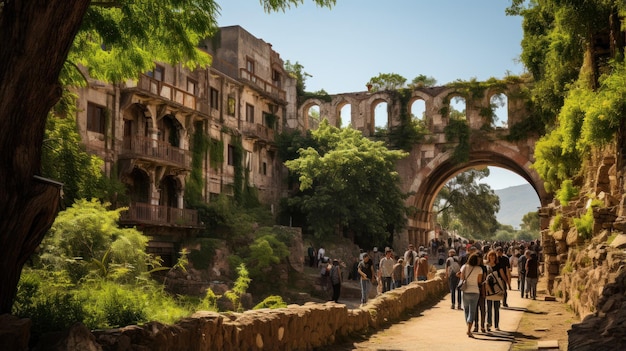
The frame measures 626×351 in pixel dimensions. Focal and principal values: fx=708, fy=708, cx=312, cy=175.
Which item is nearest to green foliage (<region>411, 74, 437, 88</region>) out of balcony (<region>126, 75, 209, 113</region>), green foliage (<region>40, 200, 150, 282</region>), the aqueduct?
the aqueduct

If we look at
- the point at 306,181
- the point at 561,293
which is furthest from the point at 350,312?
the point at 306,181

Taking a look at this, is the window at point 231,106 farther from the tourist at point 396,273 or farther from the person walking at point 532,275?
the person walking at point 532,275

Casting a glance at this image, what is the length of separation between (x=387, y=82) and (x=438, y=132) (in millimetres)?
4173

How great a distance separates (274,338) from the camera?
8898mm

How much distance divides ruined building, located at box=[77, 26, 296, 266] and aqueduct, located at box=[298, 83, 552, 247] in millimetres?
4069

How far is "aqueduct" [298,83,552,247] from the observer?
122ft

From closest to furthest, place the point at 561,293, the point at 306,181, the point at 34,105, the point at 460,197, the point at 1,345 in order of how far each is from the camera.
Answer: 1. the point at 1,345
2. the point at 34,105
3. the point at 561,293
4. the point at 306,181
5. the point at 460,197

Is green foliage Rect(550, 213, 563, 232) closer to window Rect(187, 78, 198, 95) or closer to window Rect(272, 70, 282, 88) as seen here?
window Rect(187, 78, 198, 95)

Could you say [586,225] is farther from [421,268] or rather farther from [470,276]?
[421,268]

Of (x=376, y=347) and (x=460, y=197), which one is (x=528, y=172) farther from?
(x=376, y=347)

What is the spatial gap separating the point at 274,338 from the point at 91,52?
4931mm

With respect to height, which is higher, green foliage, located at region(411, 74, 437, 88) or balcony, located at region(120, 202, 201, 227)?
green foliage, located at region(411, 74, 437, 88)

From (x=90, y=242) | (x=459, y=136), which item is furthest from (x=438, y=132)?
(x=90, y=242)

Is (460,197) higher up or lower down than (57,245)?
higher up
